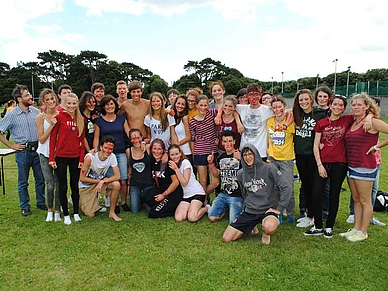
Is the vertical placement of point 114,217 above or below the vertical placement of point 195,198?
below

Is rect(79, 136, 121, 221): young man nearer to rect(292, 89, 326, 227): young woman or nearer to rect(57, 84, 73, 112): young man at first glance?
rect(57, 84, 73, 112): young man

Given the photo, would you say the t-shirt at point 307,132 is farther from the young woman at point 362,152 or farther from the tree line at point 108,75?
the tree line at point 108,75

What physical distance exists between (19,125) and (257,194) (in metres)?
3.88

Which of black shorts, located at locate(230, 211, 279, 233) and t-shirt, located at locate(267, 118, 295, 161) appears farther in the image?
t-shirt, located at locate(267, 118, 295, 161)

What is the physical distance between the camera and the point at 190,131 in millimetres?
5164

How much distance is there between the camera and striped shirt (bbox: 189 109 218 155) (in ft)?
16.5

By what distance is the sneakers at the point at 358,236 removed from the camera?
13.0 ft

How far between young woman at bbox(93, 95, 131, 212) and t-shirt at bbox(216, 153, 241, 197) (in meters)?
1.66

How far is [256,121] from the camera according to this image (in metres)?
4.70

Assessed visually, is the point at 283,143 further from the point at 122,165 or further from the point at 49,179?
the point at 49,179

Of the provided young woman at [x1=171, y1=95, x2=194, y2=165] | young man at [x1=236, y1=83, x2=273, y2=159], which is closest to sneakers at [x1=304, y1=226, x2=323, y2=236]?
young man at [x1=236, y1=83, x2=273, y2=159]

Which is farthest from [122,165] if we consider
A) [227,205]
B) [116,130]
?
[227,205]

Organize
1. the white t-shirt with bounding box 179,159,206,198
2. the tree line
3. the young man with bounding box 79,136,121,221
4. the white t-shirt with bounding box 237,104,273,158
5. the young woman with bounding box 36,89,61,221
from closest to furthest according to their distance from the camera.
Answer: the white t-shirt with bounding box 237,104,273,158
the young woman with bounding box 36,89,61,221
the young man with bounding box 79,136,121,221
the white t-shirt with bounding box 179,159,206,198
the tree line

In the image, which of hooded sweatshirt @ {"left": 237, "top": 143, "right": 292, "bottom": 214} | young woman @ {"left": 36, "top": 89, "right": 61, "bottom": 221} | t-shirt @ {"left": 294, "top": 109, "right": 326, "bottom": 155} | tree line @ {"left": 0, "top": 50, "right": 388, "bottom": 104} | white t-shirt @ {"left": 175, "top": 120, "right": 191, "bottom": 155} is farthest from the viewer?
tree line @ {"left": 0, "top": 50, "right": 388, "bottom": 104}
